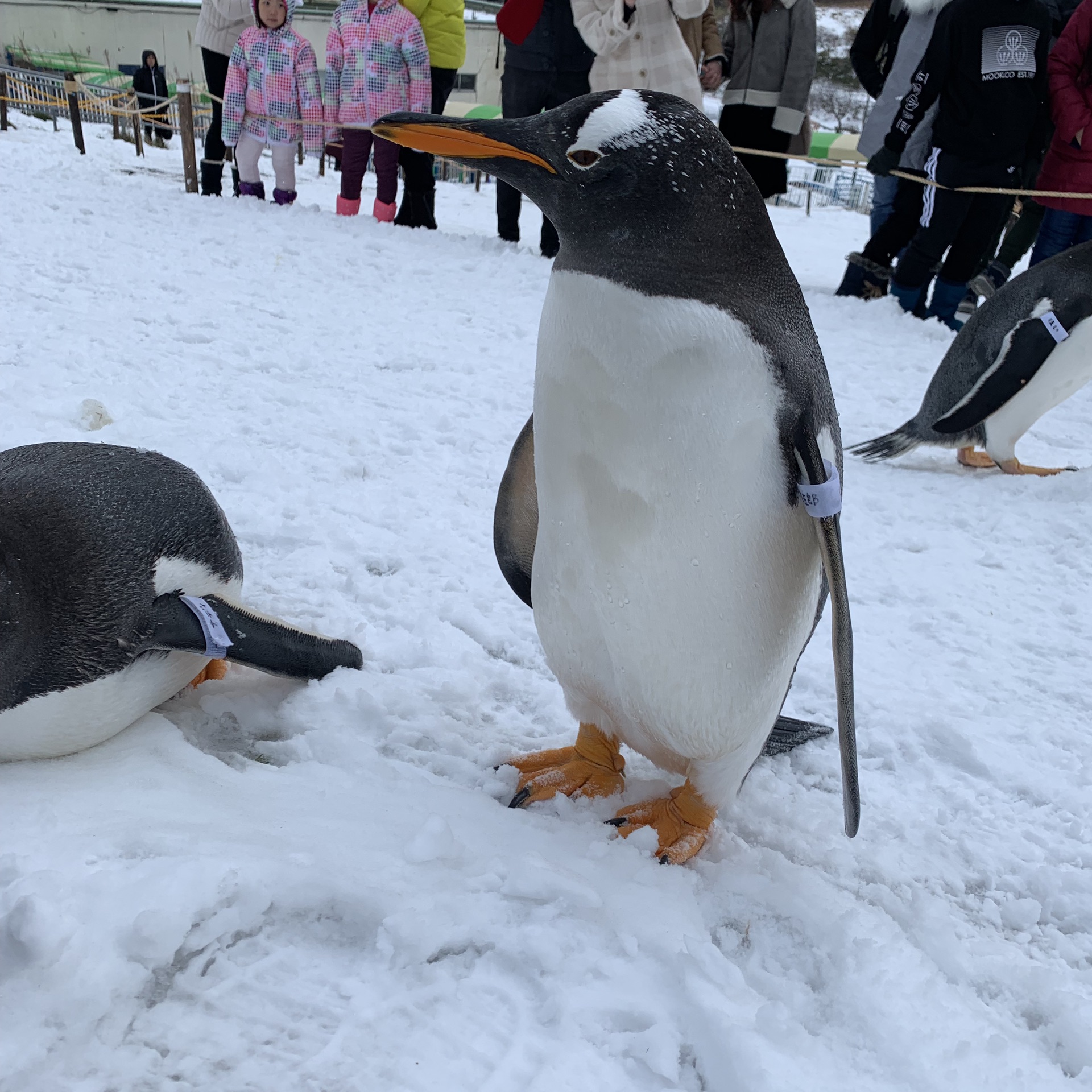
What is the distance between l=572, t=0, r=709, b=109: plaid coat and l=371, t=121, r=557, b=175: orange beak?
376 centimetres

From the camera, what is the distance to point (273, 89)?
5.94m

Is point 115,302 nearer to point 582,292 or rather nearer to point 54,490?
point 54,490

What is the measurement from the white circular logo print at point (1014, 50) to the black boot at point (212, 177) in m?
4.63

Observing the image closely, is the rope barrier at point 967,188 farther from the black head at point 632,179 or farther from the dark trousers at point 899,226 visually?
the black head at point 632,179

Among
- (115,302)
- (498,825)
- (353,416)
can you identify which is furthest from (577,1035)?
(115,302)

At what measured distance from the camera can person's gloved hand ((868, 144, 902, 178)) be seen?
4.86 meters

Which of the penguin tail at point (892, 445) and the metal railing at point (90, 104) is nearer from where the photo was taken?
the penguin tail at point (892, 445)

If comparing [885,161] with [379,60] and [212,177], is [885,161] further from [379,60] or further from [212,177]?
[212,177]

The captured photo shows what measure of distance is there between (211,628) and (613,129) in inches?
35.9

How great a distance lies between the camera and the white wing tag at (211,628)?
4.60ft

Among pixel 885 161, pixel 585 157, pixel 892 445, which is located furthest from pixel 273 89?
pixel 585 157

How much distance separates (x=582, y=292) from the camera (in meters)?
1.12

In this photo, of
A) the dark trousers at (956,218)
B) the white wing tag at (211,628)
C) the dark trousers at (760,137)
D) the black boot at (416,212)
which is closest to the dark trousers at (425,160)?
the black boot at (416,212)

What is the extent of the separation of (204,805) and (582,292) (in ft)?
2.81
